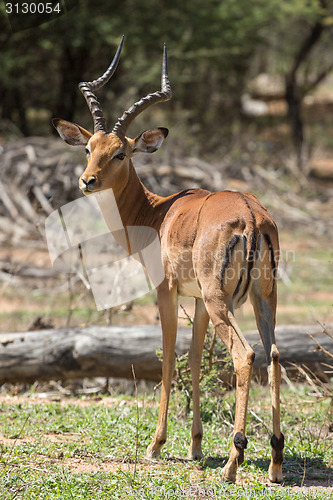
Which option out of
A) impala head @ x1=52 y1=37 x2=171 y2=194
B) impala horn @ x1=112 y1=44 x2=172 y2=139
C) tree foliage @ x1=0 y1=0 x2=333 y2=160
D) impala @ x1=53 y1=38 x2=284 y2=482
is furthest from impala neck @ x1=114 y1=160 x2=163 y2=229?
tree foliage @ x1=0 y1=0 x2=333 y2=160

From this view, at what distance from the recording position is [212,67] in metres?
25.3

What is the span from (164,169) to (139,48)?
832 cm

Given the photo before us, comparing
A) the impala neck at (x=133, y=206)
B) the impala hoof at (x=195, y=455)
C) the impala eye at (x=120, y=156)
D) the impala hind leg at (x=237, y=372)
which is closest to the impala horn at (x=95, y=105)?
the impala eye at (x=120, y=156)

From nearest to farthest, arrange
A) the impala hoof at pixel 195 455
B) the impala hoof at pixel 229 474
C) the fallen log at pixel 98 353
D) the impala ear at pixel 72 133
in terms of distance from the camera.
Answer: the impala hoof at pixel 229 474 → the impala hoof at pixel 195 455 → the impala ear at pixel 72 133 → the fallen log at pixel 98 353

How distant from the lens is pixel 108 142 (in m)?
5.14

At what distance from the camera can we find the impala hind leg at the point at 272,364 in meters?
4.44

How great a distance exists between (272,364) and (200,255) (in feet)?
2.90

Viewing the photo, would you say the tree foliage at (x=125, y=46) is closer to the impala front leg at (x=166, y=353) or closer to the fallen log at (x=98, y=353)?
the fallen log at (x=98, y=353)

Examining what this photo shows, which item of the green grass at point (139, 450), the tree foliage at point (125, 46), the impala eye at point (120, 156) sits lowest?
the green grass at point (139, 450)

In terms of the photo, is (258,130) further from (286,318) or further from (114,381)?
(114,381)

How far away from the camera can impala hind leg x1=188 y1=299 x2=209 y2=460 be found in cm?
502

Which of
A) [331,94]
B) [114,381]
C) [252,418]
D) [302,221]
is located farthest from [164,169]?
[331,94]

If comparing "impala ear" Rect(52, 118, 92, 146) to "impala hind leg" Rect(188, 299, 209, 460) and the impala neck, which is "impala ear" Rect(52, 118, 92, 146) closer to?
the impala neck

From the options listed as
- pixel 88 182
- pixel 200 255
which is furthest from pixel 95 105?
pixel 200 255
